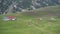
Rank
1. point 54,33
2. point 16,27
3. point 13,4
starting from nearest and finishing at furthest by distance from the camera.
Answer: point 54,33, point 16,27, point 13,4

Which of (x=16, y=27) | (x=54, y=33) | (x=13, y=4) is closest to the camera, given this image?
(x=54, y=33)

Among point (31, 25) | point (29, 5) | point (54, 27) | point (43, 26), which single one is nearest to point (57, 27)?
point (54, 27)

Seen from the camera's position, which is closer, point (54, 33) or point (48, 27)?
point (54, 33)

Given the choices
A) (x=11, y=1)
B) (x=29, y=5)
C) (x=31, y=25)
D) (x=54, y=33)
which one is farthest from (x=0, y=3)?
(x=54, y=33)

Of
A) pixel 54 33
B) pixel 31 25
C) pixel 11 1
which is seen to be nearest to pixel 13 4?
pixel 11 1

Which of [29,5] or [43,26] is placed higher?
[43,26]

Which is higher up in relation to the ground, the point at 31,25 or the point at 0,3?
the point at 31,25

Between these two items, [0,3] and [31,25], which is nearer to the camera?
[31,25]

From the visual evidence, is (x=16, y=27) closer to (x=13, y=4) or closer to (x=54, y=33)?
(x=54, y=33)

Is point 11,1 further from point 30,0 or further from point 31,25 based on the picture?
point 31,25
